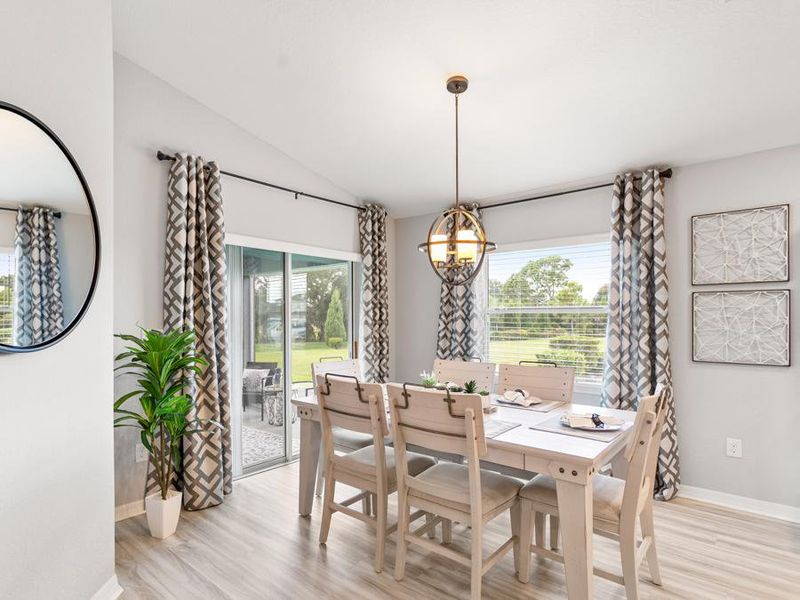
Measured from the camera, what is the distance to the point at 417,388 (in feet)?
7.15

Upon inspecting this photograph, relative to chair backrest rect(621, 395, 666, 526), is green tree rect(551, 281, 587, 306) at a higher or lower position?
higher

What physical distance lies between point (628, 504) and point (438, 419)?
35.3 inches

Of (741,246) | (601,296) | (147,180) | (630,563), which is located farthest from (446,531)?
(147,180)

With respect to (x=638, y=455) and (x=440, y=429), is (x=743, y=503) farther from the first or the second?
(x=440, y=429)

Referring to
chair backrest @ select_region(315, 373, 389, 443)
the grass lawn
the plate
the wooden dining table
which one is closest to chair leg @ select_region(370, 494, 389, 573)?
chair backrest @ select_region(315, 373, 389, 443)

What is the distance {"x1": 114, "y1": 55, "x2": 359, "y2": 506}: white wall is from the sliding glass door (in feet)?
1.39

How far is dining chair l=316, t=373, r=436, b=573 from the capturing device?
2414 mm

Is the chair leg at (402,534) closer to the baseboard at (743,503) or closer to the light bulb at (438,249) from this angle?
the light bulb at (438,249)

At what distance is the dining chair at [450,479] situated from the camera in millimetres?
2025

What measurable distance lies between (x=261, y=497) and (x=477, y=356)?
7.46 feet

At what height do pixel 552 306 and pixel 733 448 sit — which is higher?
pixel 552 306

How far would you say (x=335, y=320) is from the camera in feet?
15.2

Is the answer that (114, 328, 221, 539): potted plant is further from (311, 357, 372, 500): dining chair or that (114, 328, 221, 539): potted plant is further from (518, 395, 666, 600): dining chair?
(518, 395, 666, 600): dining chair

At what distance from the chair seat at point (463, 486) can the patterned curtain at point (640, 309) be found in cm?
167
